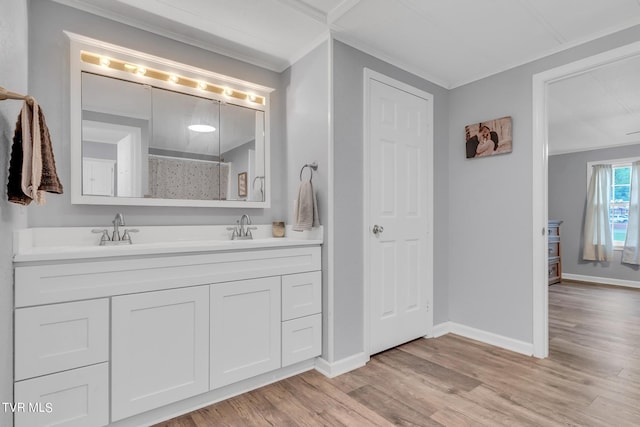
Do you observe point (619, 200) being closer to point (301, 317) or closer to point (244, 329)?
point (301, 317)

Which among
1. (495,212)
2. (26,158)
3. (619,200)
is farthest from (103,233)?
(619,200)

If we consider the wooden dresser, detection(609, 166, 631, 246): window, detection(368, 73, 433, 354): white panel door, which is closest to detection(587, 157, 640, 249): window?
detection(609, 166, 631, 246): window

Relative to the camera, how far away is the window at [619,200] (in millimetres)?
5430

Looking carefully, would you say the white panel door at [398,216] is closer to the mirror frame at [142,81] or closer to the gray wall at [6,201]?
the mirror frame at [142,81]

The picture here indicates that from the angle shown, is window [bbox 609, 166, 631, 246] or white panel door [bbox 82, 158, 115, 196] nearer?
white panel door [bbox 82, 158, 115, 196]

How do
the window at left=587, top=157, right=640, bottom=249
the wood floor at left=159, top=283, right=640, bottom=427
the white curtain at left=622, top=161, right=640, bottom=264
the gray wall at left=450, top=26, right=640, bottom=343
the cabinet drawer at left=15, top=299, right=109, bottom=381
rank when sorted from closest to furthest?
the cabinet drawer at left=15, top=299, right=109, bottom=381 < the wood floor at left=159, top=283, right=640, bottom=427 < the gray wall at left=450, top=26, right=640, bottom=343 < the white curtain at left=622, top=161, right=640, bottom=264 < the window at left=587, top=157, right=640, bottom=249

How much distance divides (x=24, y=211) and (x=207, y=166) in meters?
1.04

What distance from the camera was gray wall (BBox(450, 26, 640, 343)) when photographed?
2.63 meters

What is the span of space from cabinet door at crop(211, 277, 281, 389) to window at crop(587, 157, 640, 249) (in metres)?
6.15

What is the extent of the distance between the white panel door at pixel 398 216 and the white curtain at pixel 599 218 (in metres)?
4.44

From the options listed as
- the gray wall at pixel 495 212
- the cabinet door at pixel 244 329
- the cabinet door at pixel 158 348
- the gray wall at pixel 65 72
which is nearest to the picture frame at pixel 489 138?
the gray wall at pixel 495 212

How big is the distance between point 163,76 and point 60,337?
1639 millimetres

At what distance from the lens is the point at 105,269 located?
1.57m

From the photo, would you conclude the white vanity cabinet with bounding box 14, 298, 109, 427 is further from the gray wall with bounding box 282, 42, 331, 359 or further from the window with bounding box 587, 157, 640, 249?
the window with bounding box 587, 157, 640, 249
